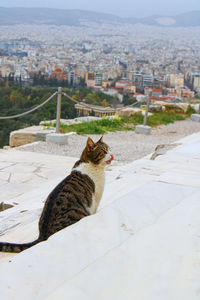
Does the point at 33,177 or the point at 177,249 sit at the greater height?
the point at 177,249

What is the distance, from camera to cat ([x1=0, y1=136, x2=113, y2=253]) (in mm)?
1931

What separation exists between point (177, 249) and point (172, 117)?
9.75 meters

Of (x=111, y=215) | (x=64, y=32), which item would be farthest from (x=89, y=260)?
(x=64, y=32)

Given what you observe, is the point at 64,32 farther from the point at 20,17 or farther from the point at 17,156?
the point at 17,156

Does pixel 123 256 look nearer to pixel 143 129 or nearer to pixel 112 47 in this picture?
pixel 143 129

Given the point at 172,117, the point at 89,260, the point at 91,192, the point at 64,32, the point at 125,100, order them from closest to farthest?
the point at 89,260 → the point at 91,192 → the point at 172,117 → the point at 125,100 → the point at 64,32

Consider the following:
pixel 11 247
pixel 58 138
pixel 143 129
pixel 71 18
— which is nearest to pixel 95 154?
pixel 11 247

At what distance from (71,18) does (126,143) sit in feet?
283

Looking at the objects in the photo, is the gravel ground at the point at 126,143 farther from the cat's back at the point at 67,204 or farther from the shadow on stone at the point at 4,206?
the cat's back at the point at 67,204

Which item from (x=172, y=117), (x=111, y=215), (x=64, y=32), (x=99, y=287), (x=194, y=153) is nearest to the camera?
(x=99, y=287)

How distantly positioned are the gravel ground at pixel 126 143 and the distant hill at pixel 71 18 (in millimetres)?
63627

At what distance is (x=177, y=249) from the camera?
131 centimetres

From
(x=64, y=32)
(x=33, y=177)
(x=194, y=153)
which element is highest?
(x=64, y=32)

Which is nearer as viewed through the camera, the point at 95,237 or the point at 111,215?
the point at 95,237
